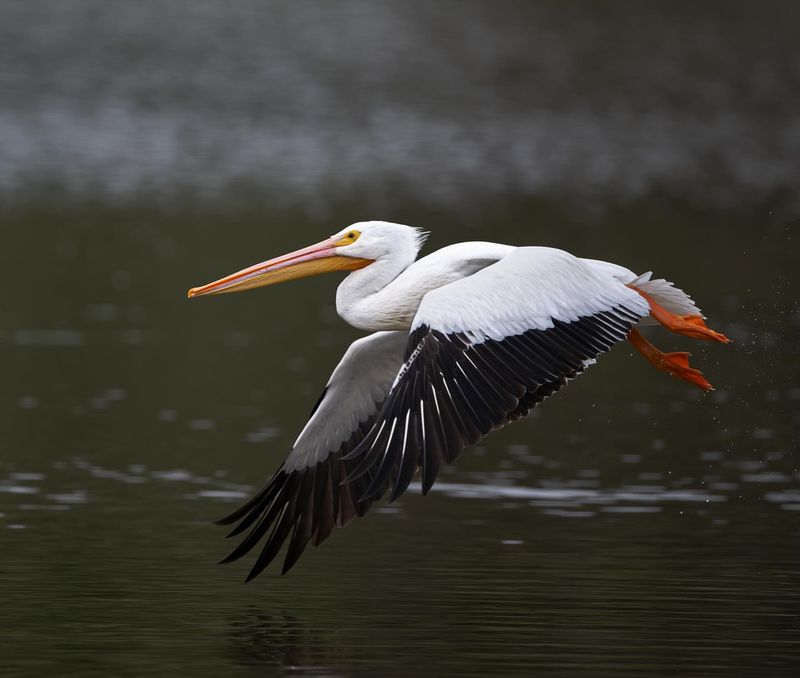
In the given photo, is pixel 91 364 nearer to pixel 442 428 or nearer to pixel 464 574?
pixel 464 574

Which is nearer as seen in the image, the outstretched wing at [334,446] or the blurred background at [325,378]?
the blurred background at [325,378]

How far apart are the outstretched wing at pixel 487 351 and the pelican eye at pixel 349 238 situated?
1.01m

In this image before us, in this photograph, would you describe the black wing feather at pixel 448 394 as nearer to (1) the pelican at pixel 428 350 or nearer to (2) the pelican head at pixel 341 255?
(1) the pelican at pixel 428 350

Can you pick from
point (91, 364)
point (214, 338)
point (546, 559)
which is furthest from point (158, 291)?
point (546, 559)

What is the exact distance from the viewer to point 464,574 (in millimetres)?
9703

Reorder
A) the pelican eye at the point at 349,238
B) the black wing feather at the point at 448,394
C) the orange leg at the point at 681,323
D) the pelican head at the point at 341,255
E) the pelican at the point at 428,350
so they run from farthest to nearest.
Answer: the pelican eye at the point at 349,238 → the pelican head at the point at 341,255 → the orange leg at the point at 681,323 → the pelican at the point at 428,350 → the black wing feather at the point at 448,394

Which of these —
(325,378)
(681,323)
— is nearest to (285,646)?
(681,323)

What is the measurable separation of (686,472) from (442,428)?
15.1 feet

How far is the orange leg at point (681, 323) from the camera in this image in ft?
32.6

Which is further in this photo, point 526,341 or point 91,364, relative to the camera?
point 91,364

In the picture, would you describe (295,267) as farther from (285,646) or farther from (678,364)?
(285,646)

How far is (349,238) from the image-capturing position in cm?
1019

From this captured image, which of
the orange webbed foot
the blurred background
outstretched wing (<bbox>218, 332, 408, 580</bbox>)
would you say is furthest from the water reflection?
the orange webbed foot

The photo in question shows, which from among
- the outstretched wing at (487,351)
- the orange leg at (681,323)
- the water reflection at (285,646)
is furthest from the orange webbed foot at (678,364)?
the water reflection at (285,646)
